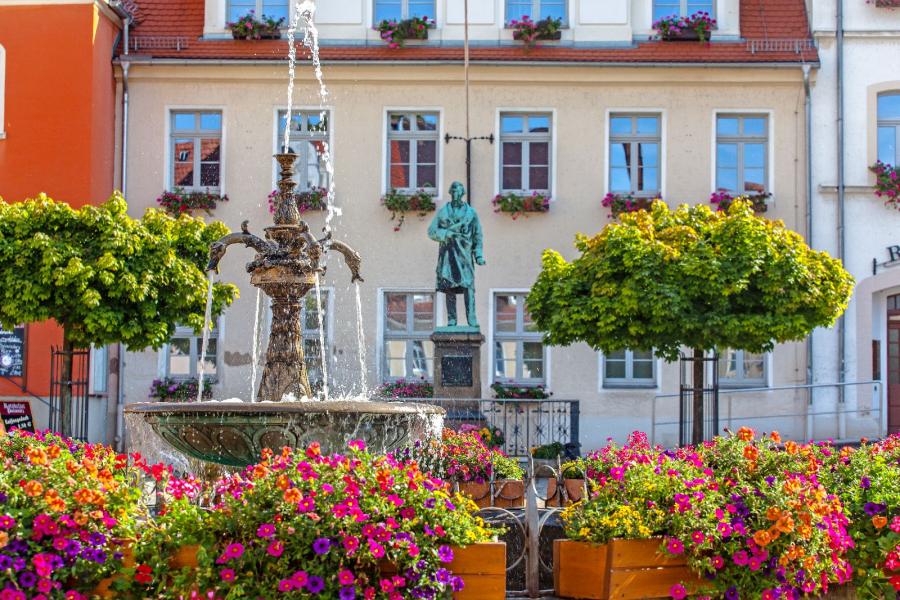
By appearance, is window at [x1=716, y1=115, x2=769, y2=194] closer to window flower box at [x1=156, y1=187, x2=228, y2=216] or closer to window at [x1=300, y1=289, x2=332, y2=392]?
window at [x1=300, y1=289, x2=332, y2=392]

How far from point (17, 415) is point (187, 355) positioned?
9.26 feet

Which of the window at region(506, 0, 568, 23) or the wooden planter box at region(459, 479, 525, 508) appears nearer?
the wooden planter box at region(459, 479, 525, 508)

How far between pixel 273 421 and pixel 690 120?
47.3ft

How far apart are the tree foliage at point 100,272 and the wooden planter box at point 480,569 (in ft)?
34.7

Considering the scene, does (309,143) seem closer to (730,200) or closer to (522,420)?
(522,420)

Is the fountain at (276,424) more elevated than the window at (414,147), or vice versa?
the window at (414,147)

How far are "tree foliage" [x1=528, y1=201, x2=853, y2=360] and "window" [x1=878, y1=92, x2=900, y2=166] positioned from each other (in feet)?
15.4

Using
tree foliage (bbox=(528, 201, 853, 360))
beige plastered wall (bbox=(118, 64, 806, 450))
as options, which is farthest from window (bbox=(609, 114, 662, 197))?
tree foliage (bbox=(528, 201, 853, 360))

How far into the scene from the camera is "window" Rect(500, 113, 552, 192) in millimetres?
20750

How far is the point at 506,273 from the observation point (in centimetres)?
2058

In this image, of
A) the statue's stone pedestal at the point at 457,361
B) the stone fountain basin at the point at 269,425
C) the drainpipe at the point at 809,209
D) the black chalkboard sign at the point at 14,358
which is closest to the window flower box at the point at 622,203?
the drainpipe at the point at 809,209

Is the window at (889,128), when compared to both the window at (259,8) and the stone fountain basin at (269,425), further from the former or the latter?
the stone fountain basin at (269,425)

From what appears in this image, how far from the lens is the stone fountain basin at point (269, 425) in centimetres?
732

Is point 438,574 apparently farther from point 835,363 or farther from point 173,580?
point 835,363
